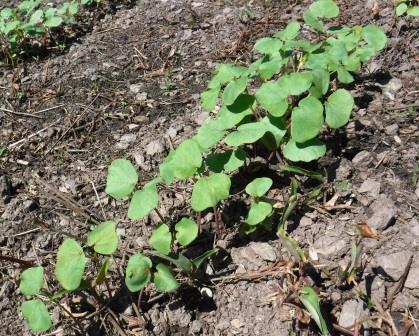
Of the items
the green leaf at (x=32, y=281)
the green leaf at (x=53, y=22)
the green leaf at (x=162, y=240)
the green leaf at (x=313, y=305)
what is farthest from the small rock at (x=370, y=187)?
the green leaf at (x=53, y=22)

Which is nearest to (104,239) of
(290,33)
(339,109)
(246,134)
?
(246,134)

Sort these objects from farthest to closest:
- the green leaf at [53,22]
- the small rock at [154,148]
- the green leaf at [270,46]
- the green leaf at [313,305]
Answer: the green leaf at [53,22]
the small rock at [154,148]
the green leaf at [270,46]
the green leaf at [313,305]

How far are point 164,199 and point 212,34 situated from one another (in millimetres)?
1078

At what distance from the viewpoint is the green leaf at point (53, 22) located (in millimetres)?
2656

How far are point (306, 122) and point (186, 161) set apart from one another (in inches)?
15.4

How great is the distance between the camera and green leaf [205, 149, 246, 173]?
1.68 m

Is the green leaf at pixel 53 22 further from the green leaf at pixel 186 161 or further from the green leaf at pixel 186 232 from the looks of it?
the green leaf at pixel 186 232

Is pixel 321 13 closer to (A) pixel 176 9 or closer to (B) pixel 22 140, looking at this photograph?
(A) pixel 176 9

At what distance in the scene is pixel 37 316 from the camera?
1451 millimetres

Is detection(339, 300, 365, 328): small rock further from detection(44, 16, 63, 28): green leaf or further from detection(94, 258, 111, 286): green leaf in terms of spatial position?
detection(44, 16, 63, 28): green leaf

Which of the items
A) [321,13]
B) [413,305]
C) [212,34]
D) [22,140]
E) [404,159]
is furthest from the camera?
[212,34]

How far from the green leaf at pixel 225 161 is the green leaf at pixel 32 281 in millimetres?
610

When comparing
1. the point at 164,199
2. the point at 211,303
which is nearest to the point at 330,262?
the point at 211,303

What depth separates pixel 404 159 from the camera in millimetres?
1782
